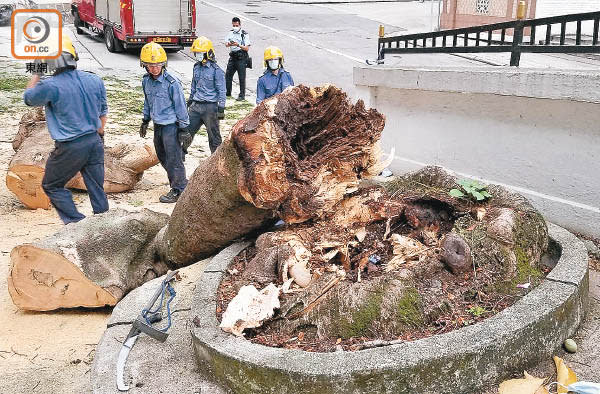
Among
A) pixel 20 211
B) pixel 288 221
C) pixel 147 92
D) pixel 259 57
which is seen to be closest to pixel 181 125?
pixel 147 92

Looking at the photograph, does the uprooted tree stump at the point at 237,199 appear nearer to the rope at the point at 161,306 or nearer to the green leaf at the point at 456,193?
the rope at the point at 161,306

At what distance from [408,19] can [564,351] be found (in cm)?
2262

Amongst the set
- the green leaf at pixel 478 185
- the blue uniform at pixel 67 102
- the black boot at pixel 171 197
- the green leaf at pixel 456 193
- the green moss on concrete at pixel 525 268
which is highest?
the blue uniform at pixel 67 102

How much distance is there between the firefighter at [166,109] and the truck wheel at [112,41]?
492 inches

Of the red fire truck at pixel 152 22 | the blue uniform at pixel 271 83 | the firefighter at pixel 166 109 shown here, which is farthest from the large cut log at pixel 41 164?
the red fire truck at pixel 152 22

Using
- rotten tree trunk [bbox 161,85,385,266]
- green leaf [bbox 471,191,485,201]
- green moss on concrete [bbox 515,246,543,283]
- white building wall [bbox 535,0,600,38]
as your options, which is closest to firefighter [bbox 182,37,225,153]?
rotten tree trunk [bbox 161,85,385,266]

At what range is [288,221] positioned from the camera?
13.0ft

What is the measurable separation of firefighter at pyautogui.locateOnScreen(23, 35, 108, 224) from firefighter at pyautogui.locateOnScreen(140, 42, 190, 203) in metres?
1.23

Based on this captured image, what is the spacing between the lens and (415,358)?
2.83m

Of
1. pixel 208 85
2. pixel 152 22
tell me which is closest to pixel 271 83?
pixel 208 85

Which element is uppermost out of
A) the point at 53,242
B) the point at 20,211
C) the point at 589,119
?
the point at 589,119

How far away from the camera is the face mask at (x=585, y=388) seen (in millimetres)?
2852

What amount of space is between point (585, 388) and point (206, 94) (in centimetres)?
663

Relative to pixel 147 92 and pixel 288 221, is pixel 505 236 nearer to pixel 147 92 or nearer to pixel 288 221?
pixel 288 221
